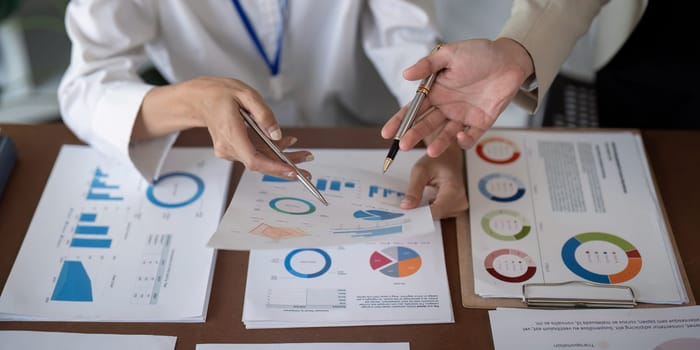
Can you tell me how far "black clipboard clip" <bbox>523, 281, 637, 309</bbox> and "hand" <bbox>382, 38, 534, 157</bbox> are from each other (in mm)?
252

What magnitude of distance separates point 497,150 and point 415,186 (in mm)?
211

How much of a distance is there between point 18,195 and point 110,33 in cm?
33

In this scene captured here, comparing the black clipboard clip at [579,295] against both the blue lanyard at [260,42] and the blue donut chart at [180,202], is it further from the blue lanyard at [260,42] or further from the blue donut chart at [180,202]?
the blue lanyard at [260,42]

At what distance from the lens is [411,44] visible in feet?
4.31

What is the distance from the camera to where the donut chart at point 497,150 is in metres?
1.14

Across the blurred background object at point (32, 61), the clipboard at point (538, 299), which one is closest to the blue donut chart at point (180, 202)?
the clipboard at point (538, 299)

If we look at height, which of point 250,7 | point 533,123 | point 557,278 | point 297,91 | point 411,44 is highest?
point 250,7

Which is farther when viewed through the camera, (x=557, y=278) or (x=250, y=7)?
(x=250, y=7)

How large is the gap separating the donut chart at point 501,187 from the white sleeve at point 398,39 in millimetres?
272

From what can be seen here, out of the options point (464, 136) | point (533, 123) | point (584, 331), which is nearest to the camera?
point (584, 331)

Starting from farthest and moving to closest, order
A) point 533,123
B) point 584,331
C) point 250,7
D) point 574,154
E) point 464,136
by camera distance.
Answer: point 533,123 → point 250,7 → point 574,154 → point 464,136 → point 584,331

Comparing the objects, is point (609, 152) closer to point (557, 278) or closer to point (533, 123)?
point (557, 278)

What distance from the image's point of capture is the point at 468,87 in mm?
1066

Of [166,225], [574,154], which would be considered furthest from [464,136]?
[166,225]
